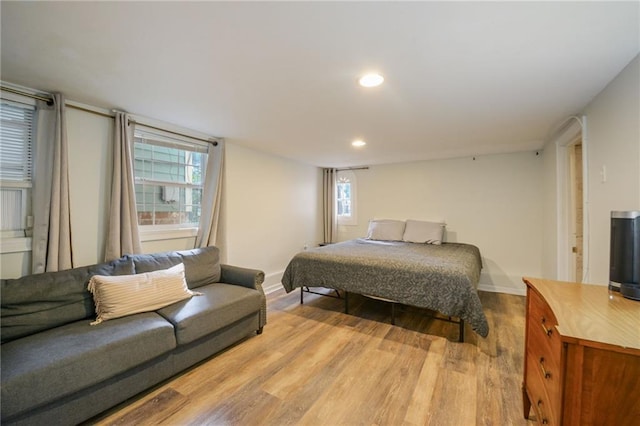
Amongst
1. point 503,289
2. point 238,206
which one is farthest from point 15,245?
point 503,289

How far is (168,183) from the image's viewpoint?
2.92 metres

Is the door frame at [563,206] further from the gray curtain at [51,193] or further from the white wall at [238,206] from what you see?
the gray curtain at [51,193]

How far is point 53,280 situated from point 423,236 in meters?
4.26

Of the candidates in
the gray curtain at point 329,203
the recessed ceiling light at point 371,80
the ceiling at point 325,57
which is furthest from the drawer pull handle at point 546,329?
the gray curtain at point 329,203

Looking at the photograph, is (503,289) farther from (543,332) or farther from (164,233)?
(164,233)

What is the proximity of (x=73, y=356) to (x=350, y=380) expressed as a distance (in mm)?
1706

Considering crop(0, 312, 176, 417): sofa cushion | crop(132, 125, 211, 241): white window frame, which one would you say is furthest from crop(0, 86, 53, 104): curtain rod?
crop(0, 312, 176, 417): sofa cushion

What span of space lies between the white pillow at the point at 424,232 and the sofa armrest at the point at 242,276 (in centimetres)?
265

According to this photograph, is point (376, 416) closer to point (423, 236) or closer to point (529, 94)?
point (529, 94)

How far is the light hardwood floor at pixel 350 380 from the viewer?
61.8 inches

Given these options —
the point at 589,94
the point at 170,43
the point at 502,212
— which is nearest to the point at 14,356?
the point at 170,43


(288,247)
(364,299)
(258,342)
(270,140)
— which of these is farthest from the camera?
(288,247)

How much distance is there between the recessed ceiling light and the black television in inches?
58.7

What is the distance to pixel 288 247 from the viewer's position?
4.58 m
